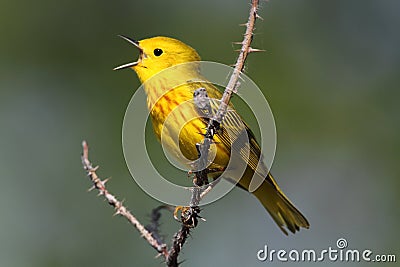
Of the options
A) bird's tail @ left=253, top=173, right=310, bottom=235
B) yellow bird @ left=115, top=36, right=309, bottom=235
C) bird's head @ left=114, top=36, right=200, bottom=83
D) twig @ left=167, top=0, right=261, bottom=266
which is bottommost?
twig @ left=167, top=0, right=261, bottom=266

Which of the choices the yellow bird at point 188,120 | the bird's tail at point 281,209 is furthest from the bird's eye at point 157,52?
the bird's tail at point 281,209

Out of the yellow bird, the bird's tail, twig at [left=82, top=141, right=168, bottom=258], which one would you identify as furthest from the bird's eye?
twig at [left=82, top=141, right=168, bottom=258]

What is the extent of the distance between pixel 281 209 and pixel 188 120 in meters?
1.04

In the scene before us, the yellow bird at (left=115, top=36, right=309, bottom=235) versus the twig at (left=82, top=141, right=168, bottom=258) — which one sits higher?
the yellow bird at (left=115, top=36, right=309, bottom=235)

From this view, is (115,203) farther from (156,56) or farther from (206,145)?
(156,56)

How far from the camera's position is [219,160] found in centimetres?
454

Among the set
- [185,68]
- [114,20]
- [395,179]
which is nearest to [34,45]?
[114,20]

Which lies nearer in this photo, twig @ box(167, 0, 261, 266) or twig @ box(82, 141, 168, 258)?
twig @ box(167, 0, 261, 266)

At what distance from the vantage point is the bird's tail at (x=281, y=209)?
195 inches

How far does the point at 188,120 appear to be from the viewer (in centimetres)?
444

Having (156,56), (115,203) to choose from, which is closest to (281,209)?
(156,56)

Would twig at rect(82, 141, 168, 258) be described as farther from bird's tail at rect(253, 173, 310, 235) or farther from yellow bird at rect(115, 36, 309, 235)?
bird's tail at rect(253, 173, 310, 235)

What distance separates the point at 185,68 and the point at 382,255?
8.84 ft

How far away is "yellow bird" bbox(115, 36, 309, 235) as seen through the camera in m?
4.43
